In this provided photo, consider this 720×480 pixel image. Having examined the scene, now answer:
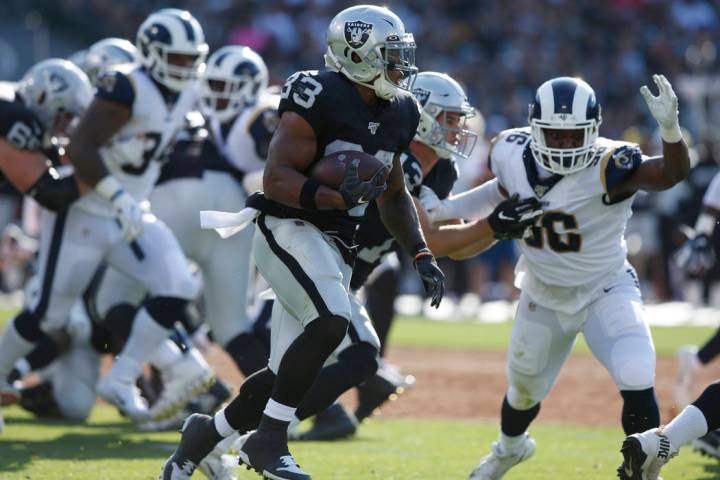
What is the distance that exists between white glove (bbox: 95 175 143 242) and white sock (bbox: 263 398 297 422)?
8.65 feet

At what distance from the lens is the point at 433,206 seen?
19.9ft

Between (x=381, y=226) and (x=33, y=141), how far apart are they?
88.4 inches

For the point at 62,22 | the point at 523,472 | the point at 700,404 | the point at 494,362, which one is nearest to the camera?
the point at 700,404

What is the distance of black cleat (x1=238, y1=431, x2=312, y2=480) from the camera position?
4.76 m

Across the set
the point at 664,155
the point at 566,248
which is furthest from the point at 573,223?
the point at 664,155

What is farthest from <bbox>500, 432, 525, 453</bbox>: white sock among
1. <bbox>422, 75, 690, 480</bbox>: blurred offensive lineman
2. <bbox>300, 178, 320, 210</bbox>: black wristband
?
<bbox>300, 178, 320, 210</bbox>: black wristband

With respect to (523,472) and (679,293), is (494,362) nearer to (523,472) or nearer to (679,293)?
(523,472)

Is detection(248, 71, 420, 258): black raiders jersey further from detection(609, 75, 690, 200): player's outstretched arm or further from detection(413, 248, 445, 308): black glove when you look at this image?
detection(609, 75, 690, 200): player's outstretched arm

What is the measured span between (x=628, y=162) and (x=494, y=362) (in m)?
6.78

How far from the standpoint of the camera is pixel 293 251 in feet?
16.3

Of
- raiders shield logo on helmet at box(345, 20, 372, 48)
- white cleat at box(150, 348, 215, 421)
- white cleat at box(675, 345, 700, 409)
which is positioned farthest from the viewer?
white cleat at box(675, 345, 700, 409)

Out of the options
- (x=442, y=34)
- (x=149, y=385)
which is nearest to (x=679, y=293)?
(x=442, y=34)

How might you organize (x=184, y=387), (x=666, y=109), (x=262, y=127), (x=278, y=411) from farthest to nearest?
1. (x=262, y=127)
2. (x=184, y=387)
3. (x=666, y=109)
4. (x=278, y=411)

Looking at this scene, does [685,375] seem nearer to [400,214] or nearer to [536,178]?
[536,178]
